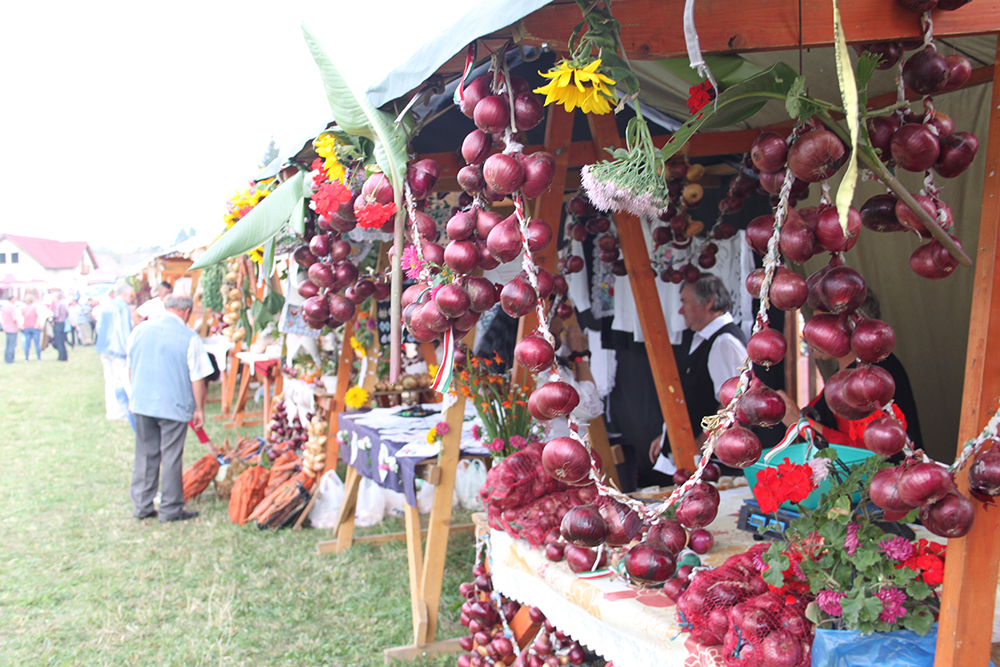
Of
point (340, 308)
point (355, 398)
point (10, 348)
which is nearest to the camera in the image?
point (340, 308)

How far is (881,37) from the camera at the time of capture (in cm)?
121

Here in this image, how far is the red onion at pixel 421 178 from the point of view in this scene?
1.55 metres

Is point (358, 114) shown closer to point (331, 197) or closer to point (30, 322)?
point (331, 197)

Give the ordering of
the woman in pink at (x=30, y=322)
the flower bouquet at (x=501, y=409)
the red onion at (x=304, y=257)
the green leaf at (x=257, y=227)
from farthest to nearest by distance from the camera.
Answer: the woman in pink at (x=30, y=322)
the flower bouquet at (x=501, y=409)
the red onion at (x=304, y=257)
the green leaf at (x=257, y=227)

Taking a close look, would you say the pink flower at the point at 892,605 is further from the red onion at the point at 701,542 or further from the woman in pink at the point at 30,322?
the woman in pink at the point at 30,322

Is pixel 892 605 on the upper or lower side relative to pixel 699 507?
lower

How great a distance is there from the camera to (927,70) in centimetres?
119

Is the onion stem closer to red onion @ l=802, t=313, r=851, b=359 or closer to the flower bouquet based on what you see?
red onion @ l=802, t=313, r=851, b=359

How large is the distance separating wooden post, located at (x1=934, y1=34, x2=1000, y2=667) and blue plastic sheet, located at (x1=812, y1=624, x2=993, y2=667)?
46 mm

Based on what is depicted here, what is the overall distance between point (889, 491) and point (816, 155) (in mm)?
586

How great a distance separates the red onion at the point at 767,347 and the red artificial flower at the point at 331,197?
108 centimetres

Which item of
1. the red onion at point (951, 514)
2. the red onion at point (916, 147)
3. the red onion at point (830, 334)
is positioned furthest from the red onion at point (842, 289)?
the red onion at point (951, 514)

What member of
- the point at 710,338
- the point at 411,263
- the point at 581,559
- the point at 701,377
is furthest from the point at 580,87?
the point at 701,377

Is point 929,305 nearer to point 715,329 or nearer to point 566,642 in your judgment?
point 715,329
